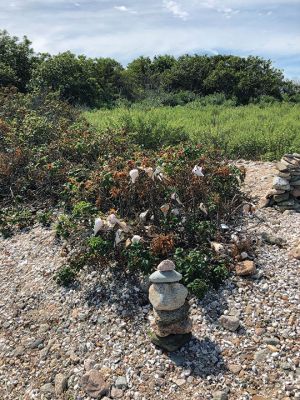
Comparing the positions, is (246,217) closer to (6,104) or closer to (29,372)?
(29,372)

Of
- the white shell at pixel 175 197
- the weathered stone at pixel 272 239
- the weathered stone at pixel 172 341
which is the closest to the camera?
the weathered stone at pixel 172 341

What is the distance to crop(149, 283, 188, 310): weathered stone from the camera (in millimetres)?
3098

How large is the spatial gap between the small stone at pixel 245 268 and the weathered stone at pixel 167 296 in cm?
77

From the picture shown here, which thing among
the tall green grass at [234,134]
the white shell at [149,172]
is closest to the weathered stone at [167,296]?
the white shell at [149,172]

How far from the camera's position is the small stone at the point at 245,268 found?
3.71 meters

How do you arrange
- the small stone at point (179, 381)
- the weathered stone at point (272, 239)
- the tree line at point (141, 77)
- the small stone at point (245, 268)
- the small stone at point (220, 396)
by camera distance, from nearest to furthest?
1. the small stone at point (220, 396)
2. the small stone at point (179, 381)
3. the small stone at point (245, 268)
4. the weathered stone at point (272, 239)
5. the tree line at point (141, 77)

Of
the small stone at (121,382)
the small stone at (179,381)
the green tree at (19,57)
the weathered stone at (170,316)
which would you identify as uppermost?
the green tree at (19,57)

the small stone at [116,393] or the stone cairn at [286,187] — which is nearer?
the small stone at [116,393]

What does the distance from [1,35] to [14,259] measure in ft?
46.2

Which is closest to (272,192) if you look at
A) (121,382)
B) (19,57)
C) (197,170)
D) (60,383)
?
(197,170)

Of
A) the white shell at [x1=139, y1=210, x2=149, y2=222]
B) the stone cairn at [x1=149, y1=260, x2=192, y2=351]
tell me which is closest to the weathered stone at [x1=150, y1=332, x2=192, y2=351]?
the stone cairn at [x1=149, y1=260, x2=192, y2=351]

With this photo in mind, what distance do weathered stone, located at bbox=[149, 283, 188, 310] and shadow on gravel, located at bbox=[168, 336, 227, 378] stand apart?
0.35 meters

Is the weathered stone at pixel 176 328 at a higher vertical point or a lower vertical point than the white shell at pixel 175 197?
lower

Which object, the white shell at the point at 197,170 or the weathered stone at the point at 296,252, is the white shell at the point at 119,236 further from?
the weathered stone at the point at 296,252
